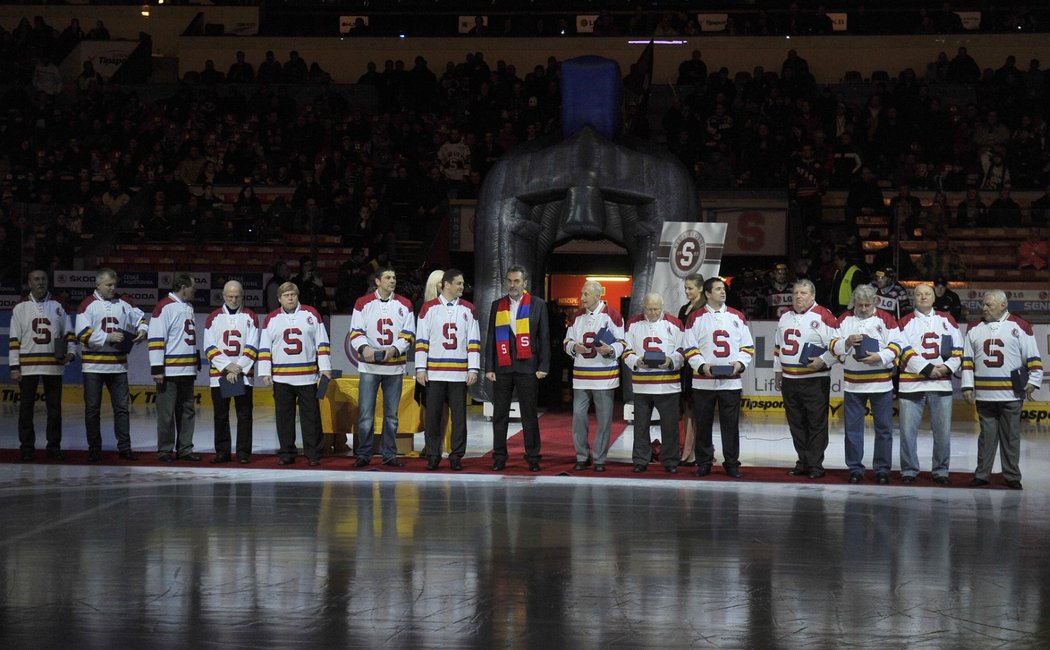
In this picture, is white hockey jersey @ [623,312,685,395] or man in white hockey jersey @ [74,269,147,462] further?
man in white hockey jersey @ [74,269,147,462]

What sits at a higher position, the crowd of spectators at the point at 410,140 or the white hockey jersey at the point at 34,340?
the crowd of spectators at the point at 410,140

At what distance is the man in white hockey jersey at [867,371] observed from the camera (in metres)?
11.6

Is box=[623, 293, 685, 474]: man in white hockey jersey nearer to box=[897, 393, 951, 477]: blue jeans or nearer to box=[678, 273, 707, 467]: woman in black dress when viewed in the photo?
box=[678, 273, 707, 467]: woman in black dress

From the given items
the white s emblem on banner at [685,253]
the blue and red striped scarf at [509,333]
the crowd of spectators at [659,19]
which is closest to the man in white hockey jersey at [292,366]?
the blue and red striped scarf at [509,333]

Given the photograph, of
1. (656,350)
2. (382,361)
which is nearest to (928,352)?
(656,350)

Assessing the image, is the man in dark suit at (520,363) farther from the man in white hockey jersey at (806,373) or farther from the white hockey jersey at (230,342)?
the white hockey jersey at (230,342)

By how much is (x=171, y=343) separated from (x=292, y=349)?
1.31 meters

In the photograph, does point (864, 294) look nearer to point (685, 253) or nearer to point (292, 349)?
point (685, 253)

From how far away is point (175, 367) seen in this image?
41.3 ft

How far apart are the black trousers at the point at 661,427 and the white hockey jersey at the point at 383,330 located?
7.82ft

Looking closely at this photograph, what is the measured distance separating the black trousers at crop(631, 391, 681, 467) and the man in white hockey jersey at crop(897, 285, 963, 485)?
215cm

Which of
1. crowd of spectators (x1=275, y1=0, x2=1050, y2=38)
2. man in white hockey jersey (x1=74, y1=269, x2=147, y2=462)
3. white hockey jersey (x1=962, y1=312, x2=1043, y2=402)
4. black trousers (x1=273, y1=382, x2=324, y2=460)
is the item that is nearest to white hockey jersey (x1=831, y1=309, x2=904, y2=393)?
white hockey jersey (x1=962, y1=312, x2=1043, y2=402)

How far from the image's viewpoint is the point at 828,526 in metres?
9.35

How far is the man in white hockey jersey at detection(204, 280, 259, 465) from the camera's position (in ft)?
41.0
